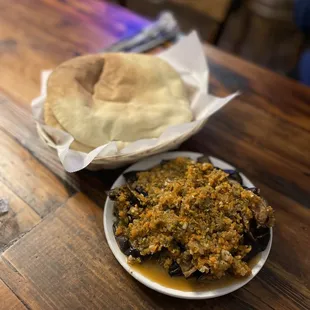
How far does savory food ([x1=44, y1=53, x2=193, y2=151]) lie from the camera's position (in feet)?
3.29

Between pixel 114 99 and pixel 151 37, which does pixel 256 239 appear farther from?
pixel 151 37

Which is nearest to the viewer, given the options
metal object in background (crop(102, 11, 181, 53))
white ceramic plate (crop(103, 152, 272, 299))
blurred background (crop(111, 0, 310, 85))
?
white ceramic plate (crop(103, 152, 272, 299))

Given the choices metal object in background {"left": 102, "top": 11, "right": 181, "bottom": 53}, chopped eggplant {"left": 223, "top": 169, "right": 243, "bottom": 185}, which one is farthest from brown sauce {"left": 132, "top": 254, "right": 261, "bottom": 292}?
metal object in background {"left": 102, "top": 11, "right": 181, "bottom": 53}

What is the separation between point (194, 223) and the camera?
808mm

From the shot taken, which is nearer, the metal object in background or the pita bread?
the pita bread

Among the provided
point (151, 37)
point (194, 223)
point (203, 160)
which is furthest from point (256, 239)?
point (151, 37)

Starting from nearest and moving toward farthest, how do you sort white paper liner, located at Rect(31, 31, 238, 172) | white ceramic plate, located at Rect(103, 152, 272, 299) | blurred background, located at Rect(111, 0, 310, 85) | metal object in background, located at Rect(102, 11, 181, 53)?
white ceramic plate, located at Rect(103, 152, 272, 299)
white paper liner, located at Rect(31, 31, 238, 172)
metal object in background, located at Rect(102, 11, 181, 53)
blurred background, located at Rect(111, 0, 310, 85)

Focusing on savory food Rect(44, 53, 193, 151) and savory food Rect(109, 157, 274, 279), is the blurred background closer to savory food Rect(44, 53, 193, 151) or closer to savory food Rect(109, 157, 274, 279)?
savory food Rect(44, 53, 193, 151)

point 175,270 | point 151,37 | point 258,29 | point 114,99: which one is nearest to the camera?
point 175,270

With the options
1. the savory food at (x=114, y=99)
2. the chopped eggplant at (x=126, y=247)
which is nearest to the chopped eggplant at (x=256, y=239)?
the chopped eggplant at (x=126, y=247)

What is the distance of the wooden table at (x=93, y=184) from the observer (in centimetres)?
82

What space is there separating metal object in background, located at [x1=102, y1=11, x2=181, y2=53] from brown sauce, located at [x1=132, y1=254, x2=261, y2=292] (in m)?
1.05

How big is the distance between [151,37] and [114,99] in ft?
2.22

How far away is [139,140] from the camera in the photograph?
3.20ft
